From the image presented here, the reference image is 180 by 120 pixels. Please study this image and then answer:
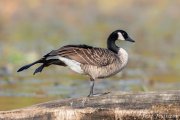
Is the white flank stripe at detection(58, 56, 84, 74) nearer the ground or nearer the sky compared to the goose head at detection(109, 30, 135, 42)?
nearer the ground

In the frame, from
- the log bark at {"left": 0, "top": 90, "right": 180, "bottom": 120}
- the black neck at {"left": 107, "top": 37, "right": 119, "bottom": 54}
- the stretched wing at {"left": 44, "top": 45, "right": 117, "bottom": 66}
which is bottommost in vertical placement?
the log bark at {"left": 0, "top": 90, "right": 180, "bottom": 120}

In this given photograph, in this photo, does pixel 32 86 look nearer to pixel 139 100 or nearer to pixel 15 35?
pixel 139 100

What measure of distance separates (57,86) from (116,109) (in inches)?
228

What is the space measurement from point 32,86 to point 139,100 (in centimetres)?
594

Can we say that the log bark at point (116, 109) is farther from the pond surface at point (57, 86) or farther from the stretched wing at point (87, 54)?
the pond surface at point (57, 86)

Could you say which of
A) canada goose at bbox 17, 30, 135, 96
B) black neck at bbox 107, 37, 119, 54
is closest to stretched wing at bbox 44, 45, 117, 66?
canada goose at bbox 17, 30, 135, 96

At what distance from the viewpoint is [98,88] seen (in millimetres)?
14375

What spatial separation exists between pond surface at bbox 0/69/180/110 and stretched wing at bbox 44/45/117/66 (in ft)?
8.04

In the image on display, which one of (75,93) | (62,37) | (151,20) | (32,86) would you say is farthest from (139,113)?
(151,20)

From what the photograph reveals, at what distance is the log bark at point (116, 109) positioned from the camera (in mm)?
8953

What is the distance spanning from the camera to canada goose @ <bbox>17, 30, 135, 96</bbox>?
32.6 ft

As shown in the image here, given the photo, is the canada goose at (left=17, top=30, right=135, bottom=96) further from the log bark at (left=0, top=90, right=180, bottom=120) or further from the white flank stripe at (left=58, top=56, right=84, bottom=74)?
the log bark at (left=0, top=90, right=180, bottom=120)

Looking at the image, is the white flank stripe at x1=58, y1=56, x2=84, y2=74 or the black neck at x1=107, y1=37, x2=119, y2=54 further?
the black neck at x1=107, y1=37, x2=119, y2=54

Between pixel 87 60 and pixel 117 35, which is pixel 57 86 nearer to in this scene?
pixel 117 35
